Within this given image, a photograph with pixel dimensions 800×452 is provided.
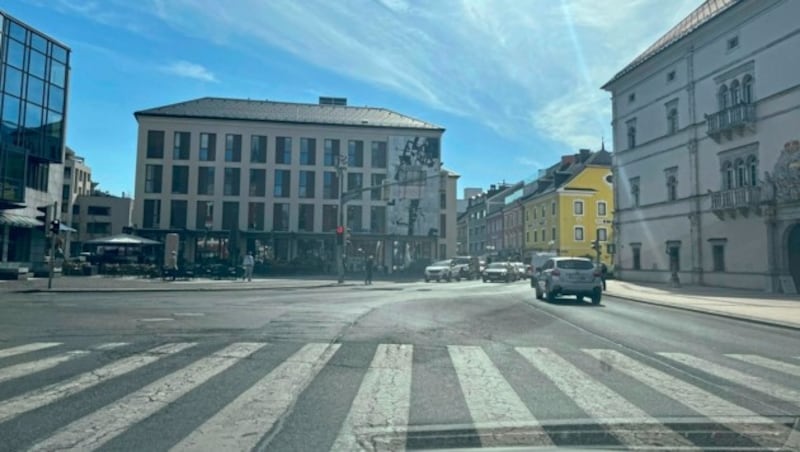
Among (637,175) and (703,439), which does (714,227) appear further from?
(703,439)

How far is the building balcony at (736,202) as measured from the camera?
99.4 ft

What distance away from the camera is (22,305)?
16.3 meters

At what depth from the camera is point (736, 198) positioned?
Result: 31453mm

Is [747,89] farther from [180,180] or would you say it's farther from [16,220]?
[180,180]

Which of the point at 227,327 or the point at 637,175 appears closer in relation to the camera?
A: the point at 227,327

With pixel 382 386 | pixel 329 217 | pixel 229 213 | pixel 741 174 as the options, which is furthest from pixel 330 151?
pixel 382 386

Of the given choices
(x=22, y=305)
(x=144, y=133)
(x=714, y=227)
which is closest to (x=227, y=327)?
(x=22, y=305)

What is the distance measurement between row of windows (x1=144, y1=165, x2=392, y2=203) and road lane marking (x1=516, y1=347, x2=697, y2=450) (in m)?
49.5

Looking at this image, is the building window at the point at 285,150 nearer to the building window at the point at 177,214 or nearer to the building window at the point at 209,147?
the building window at the point at 209,147

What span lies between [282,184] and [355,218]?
8166mm

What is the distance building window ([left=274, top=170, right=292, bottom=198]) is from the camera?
189 feet

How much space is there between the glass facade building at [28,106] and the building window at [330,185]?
25789 mm

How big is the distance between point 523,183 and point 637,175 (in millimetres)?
38787

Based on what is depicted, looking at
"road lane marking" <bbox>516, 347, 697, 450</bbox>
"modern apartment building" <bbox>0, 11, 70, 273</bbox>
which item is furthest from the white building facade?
"modern apartment building" <bbox>0, 11, 70, 273</bbox>
